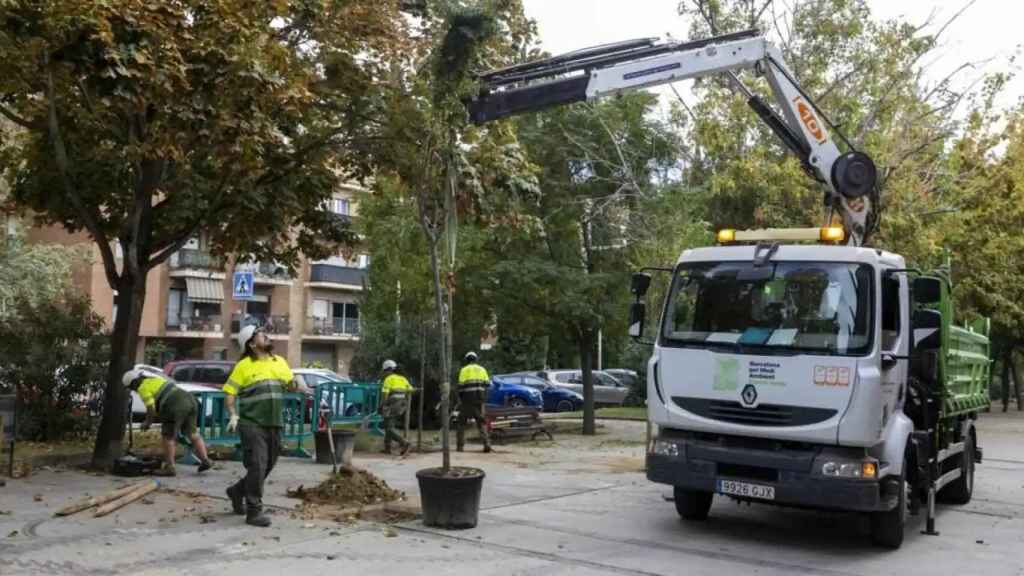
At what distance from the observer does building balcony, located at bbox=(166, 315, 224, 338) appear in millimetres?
45906

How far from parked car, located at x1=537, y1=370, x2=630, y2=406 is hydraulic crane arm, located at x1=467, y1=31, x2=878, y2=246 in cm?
2208

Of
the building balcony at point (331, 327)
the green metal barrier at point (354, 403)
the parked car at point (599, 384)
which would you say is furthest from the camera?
the building balcony at point (331, 327)

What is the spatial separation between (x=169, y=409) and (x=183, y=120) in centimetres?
396

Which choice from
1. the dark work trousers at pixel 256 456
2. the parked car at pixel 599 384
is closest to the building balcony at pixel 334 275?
the parked car at pixel 599 384

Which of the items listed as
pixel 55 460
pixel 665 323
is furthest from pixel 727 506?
pixel 55 460

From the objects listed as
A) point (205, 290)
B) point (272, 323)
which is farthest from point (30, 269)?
point (272, 323)

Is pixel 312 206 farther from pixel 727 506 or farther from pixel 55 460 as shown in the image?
pixel 727 506

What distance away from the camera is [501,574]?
7348mm

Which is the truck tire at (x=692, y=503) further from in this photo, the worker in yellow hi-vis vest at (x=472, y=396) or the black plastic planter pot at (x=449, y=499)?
the worker in yellow hi-vis vest at (x=472, y=396)

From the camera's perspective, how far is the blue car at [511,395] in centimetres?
2821

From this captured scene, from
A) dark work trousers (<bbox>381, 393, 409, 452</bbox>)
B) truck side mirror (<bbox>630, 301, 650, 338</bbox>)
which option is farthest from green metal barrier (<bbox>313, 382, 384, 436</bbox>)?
truck side mirror (<bbox>630, 301, 650, 338</bbox>)

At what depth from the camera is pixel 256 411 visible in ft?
30.0

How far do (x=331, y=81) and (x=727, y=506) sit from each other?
25.0 feet

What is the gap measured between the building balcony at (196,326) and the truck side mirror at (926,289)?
41.8 meters
